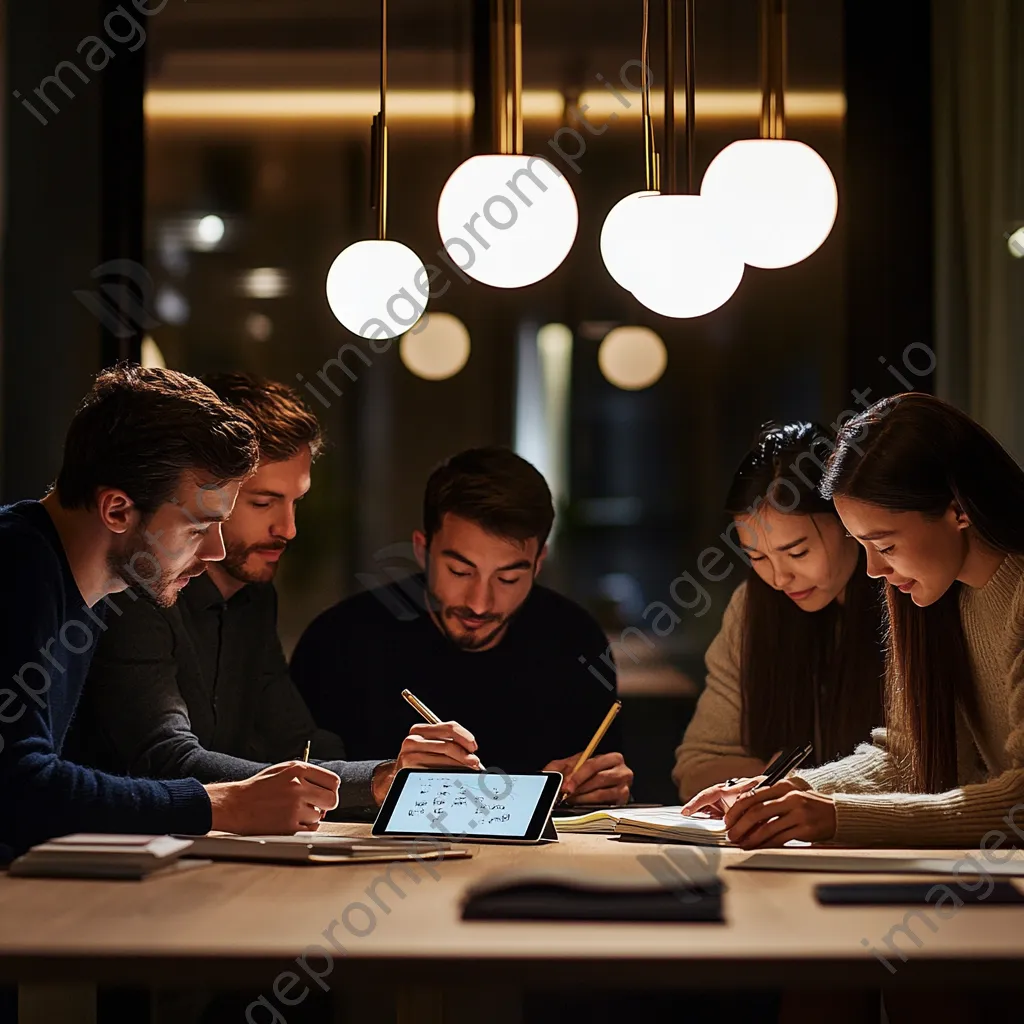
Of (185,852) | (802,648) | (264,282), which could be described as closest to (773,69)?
(802,648)

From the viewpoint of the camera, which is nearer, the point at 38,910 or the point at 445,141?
the point at 38,910

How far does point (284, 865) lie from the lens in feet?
6.27

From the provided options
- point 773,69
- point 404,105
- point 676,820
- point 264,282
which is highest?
point 404,105

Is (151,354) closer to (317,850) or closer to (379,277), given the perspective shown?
(379,277)

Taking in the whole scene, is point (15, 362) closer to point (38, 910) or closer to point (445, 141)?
point (445, 141)

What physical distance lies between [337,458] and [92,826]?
2.02m

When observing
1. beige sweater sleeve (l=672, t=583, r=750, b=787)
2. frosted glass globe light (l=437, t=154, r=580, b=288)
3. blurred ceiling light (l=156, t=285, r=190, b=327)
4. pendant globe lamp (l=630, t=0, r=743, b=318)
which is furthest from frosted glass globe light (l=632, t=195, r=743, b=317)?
blurred ceiling light (l=156, t=285, r=190, b=327)

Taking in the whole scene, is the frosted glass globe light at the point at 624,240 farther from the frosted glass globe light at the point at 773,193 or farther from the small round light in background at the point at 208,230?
Answer: the small round light in background at the point at 208,230

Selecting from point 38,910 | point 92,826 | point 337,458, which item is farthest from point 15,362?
point 38,910

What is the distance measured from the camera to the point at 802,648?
2998mm

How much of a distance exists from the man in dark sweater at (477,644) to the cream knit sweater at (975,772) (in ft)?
2.50

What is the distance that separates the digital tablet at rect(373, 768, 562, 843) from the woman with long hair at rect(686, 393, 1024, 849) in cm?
37

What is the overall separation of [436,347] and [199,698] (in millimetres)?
1501

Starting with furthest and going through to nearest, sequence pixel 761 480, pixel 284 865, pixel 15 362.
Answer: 1. pixel 15 362
2. pixel 761 480
3. pixel 284 865
